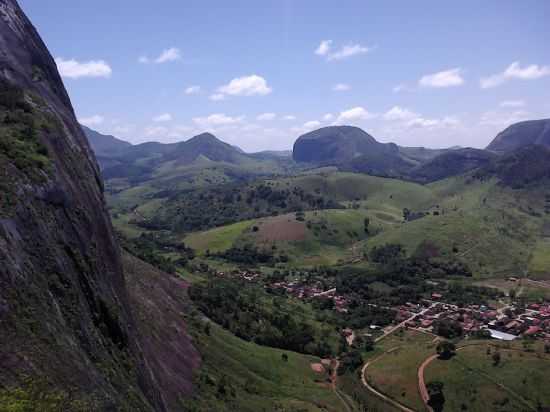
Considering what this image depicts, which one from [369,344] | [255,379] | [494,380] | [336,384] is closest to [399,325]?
[369,344]

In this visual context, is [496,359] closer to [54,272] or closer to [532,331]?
[532,331]

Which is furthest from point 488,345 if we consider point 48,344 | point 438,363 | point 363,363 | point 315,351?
point 48,344

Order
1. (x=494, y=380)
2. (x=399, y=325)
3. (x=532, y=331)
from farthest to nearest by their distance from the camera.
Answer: (x=399, y=325)
(x=532, y=331)
(x=494, y=380)

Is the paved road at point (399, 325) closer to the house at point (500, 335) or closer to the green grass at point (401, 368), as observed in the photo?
the green grass at point (401, 368)

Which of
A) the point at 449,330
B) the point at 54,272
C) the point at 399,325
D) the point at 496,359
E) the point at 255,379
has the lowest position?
the point at 399,325

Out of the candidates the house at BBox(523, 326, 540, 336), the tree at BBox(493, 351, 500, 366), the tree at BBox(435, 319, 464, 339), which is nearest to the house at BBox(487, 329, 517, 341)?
the house at BBox(523, 326, 540, 336)

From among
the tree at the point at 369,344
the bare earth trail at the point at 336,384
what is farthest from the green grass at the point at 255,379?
the tree at the point at 369,344
